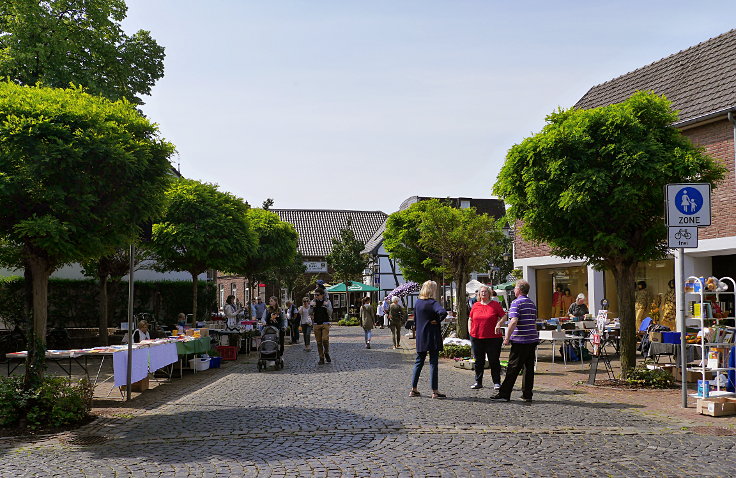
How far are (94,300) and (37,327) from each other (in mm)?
17359

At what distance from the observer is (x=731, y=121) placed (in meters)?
18.2

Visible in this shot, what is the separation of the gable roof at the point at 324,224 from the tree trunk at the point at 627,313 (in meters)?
51.0

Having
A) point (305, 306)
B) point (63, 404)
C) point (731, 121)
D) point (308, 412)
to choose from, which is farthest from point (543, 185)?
point (305, 306)

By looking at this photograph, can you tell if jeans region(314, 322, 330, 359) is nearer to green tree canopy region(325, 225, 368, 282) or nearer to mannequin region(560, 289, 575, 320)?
mannequin region(560, 289, 575, 320)

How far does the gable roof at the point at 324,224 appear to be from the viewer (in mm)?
64000

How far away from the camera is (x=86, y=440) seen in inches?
303

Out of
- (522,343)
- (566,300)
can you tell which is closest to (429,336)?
(522,343)

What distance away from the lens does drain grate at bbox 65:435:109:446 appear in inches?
297

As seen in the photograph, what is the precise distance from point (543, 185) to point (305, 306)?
11.8 metres

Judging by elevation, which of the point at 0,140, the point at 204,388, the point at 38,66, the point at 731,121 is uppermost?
the point at 38,66

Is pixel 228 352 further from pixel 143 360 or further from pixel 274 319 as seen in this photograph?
pixel 143 360

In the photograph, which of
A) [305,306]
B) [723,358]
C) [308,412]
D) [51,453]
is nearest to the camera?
[51,453]

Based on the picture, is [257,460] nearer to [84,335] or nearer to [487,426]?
[487,426]

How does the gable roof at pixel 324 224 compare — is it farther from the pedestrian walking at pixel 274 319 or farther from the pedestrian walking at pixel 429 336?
the pedestrian walking at pixel 429 336
